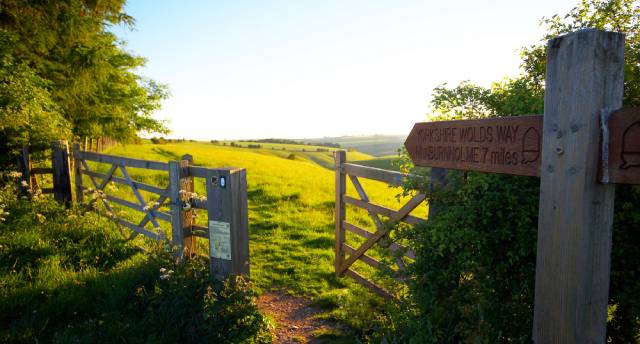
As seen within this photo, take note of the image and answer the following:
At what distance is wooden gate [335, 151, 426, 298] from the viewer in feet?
14.9

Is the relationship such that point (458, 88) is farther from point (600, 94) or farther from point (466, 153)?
point (600, 94)

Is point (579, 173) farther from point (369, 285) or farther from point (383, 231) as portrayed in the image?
point (369, 285)

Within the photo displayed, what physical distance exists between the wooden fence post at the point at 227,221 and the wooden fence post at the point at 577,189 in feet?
11.9

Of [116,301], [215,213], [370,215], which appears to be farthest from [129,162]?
[370,215]

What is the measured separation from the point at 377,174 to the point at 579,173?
11.1 ft

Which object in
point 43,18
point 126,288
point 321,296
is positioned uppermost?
point 43,18

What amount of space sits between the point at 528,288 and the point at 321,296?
355cm

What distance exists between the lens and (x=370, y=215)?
5359 mm

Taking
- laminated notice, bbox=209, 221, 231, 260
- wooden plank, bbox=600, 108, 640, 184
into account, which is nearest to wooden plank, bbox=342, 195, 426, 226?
laminated notice, bbox=209, 221, 231, 260

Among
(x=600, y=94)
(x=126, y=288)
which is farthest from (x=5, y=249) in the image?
(x=600, y=94)

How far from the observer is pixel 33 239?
6.06 meters

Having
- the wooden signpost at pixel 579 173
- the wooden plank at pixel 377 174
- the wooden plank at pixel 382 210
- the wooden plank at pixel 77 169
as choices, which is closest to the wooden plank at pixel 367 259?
the wooden plank at pixel 382 210

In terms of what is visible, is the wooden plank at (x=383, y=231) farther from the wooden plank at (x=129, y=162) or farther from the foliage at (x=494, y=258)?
the wooden plank at (x=129, y=162)

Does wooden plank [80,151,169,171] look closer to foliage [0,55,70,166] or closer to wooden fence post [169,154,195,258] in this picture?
wooden fence post [169,154,195,258]
